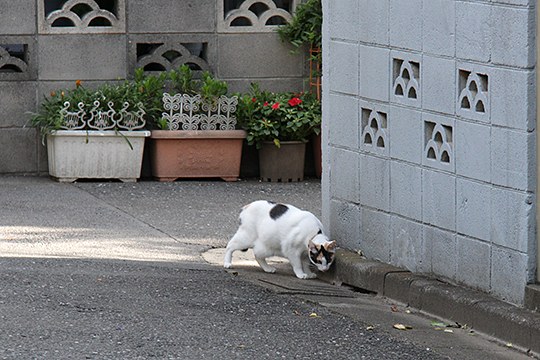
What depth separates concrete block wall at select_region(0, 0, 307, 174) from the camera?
1353cm

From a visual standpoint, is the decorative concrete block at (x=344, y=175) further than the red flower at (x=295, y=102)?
No

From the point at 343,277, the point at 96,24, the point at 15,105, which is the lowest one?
the point at 343,277

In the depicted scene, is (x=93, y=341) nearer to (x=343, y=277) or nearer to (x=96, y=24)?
(x=343, y=277)

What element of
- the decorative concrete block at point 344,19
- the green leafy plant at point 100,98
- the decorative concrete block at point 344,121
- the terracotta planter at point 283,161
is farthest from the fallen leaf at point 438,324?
the green leafy plant at point 100,98

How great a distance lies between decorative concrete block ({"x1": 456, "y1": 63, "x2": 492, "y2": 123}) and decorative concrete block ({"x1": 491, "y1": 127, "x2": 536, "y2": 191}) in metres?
0.17

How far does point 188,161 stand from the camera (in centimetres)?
1358

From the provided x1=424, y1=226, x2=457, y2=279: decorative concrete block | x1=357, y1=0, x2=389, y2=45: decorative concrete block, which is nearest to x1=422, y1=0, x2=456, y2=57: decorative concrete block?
x1=357, y1=0, x2=389, y2=45: decorative concrete block

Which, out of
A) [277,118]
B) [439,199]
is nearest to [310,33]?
[277,118]

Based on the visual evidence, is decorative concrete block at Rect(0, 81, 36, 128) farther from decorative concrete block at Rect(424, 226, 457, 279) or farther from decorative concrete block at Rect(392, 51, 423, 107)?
decorative concrete block at Rect(424, 226, 457, 279)

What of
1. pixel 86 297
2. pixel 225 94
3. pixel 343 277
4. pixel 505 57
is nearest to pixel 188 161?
pixel 225 94

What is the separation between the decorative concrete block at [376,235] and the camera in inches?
348

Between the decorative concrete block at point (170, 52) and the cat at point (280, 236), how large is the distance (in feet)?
15.2

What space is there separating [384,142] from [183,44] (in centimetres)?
557

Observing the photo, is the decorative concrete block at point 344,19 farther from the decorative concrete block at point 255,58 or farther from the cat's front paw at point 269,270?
the decorative concrete block at point 255,58
